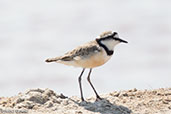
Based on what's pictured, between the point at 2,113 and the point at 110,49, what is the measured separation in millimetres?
2561

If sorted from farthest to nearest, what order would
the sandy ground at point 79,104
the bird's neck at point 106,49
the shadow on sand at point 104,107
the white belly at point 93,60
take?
the bird's neck at point 106,49 → the white belly at point 93,60 → the shadow on sand at point 104,107 → the sandy ground at point 79,104

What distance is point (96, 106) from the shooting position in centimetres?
1060

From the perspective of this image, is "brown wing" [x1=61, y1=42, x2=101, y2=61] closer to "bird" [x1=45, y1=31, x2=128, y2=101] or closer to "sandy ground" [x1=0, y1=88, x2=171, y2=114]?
"bird" [x1=45, y1=31, x2=128, y2=101]

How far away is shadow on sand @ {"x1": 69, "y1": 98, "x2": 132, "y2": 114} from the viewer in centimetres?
1043

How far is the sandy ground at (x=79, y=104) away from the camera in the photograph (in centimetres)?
1023

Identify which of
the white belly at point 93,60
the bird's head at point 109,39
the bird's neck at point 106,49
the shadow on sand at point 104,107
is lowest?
the shadow on sand at point 104,107

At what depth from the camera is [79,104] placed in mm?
10641

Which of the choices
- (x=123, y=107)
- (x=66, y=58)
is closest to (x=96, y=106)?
(x=123, y=107)

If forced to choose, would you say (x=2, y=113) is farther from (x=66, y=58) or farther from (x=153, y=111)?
(x=153, y=111)

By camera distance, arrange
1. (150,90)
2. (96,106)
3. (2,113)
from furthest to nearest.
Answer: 1. (150,90)
2. (96,106)
3. (2,113)

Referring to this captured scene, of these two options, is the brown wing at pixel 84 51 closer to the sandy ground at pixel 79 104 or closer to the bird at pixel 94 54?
the bird at pixel 94 54

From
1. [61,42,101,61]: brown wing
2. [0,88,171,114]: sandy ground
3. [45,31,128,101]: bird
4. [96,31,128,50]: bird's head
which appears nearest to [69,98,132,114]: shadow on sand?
[0,88,171,114]: sandy ground

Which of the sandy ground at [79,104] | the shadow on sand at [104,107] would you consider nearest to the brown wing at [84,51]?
the sandy ground at [79,104]

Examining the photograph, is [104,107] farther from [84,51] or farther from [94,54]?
[84,51]
